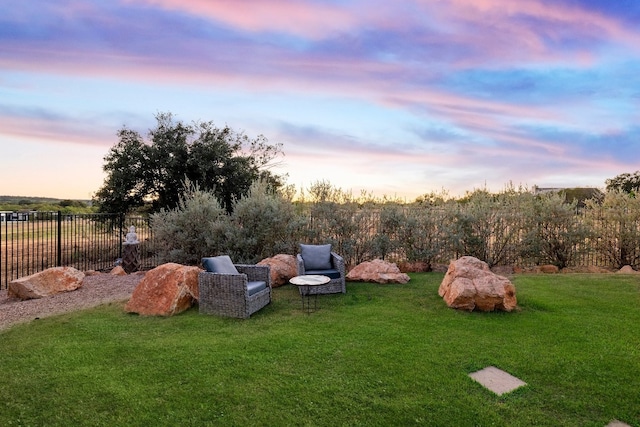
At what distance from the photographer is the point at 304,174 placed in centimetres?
1077

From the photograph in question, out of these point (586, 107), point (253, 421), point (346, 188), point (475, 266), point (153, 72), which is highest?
point (153, 72)

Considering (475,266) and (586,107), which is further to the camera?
(586,107)

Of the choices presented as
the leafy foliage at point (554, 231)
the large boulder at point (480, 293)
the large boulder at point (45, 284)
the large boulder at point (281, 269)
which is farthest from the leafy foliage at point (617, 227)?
the large boulder at point (45, 284)

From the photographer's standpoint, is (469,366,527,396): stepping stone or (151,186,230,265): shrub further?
(151,186,230,265): shrub

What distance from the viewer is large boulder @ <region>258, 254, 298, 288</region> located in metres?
7.87

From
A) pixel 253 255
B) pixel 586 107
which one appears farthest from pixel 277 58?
pixel 586 107

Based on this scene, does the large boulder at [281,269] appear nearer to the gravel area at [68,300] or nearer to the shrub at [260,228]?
the shrub at [260,228]

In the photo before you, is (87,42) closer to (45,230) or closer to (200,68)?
(200,68)

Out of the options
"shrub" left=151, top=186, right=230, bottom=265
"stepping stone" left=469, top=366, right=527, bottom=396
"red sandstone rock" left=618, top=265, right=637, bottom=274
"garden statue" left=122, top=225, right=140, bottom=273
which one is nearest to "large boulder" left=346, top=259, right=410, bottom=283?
"shrub" left=151, top=186, right=230, bottom=265

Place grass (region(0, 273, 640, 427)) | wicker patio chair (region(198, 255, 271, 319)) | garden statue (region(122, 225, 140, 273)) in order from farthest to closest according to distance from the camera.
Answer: garden statue (region(122, 225, 140, 273))
wicker patio chair (region(198, 255, 271, 319))
grass (region(0, 273, 640, 427))

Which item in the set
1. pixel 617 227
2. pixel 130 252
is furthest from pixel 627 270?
pixel 130 252

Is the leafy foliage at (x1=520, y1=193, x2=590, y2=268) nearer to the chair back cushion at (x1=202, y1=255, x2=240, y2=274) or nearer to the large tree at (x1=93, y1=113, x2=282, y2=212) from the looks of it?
the chair back cushion at (x1=202, y1=255, x2=240, y2=274)

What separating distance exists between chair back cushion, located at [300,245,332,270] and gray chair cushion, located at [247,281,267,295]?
1.52 meters

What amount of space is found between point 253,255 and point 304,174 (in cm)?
281
